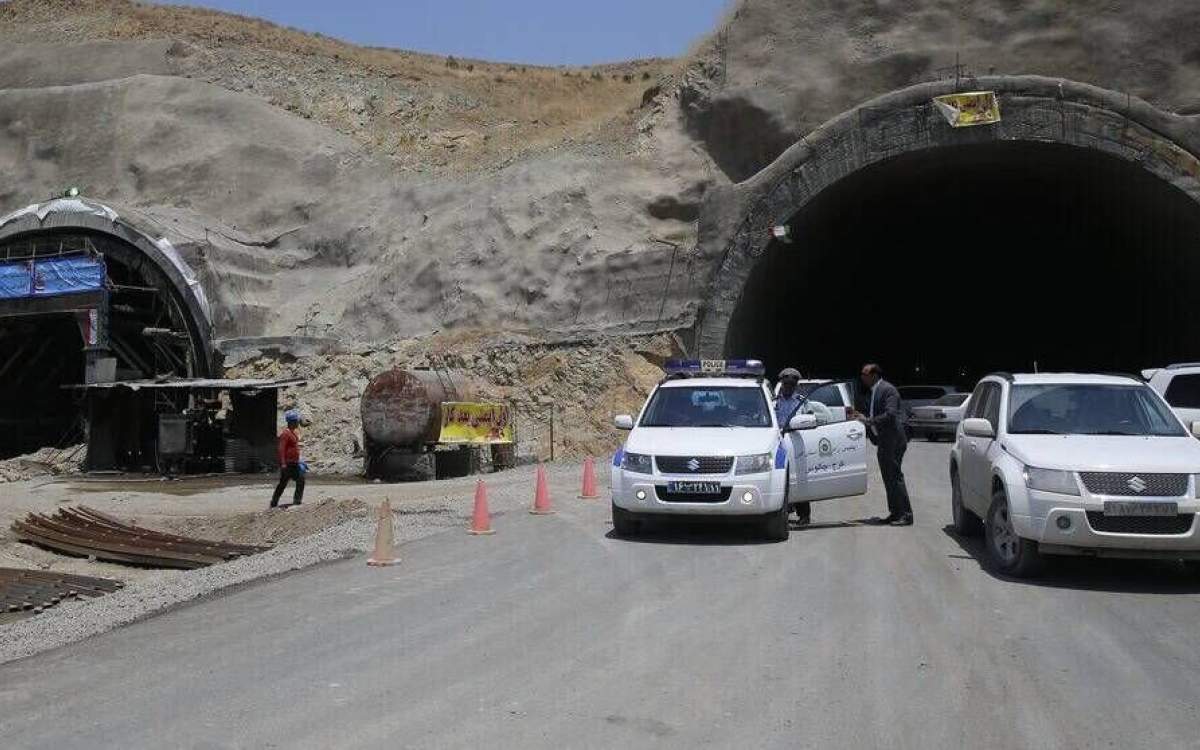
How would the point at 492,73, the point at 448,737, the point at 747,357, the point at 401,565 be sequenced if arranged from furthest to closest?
the point at 492,73 < the point at 747,357 < the point at 401,565 < the point at 448,737

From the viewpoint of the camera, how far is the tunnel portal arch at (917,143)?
91.0 ft

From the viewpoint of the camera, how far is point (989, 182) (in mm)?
34688

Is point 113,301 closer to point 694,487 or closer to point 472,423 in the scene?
point 472,423

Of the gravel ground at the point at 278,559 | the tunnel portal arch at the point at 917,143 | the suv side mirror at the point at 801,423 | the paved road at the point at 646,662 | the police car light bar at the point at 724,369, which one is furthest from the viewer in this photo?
the tunnel portal arch at the point at 917,143

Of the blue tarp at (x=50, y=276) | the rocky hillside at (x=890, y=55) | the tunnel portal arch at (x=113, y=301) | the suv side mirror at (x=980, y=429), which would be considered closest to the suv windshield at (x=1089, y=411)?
the suv side mirror at (x=980, y=429)

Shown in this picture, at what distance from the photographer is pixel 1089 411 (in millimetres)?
10914

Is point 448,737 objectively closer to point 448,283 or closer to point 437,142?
point 448,283

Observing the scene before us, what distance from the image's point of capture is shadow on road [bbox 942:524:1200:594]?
953cm

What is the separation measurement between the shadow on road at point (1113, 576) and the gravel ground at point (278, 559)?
22.7ft

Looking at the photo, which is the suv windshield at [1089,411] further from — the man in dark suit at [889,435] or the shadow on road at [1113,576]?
the man in dark suit at [889,435]

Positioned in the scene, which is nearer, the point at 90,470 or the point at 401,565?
the point at 401,565

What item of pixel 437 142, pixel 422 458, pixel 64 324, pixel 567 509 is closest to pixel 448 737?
pixel 567 509

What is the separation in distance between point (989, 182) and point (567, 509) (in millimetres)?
Result: 23858

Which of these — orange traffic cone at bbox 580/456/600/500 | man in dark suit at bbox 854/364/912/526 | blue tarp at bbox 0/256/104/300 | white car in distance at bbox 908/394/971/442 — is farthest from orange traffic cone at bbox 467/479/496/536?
blue tarp at bbox 0/256/104/300
